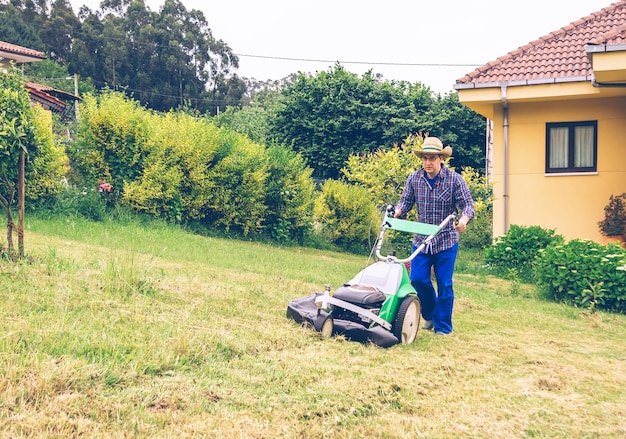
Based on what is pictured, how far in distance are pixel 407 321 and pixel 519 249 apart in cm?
851

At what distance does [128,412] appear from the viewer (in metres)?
3.69

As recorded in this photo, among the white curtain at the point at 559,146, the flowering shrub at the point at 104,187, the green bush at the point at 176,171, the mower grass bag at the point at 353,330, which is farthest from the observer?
the white curtain at the point at 559,146

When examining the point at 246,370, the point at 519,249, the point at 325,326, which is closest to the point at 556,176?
the point at 519,249

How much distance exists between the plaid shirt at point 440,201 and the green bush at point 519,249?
699 centimetres

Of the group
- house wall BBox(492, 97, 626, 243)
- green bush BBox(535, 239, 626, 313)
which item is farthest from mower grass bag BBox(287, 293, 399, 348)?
house wall BBox(492, 97, 626, 243)

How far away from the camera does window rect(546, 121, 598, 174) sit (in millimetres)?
15055

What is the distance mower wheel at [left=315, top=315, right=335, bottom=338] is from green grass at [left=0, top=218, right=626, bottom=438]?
9 cm

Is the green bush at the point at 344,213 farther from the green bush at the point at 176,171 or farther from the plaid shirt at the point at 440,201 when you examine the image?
the plaid shirt at the point at 440,201

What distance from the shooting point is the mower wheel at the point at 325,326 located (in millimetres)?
5828

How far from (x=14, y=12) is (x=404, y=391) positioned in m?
54.6

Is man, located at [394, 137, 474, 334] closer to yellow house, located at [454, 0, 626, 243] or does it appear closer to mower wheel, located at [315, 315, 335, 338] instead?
mower wheel, located at [315, 315, 335, 338]

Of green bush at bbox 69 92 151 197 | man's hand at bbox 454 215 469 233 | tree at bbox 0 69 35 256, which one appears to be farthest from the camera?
green bush at bbox 69 92 151 197

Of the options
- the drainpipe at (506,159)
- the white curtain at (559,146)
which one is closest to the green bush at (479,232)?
the drainpipe at (506,159)

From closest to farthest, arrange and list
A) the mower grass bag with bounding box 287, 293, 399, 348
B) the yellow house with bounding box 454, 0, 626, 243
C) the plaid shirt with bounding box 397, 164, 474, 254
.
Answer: the mower grass bag with bounding box 287, 293, 399, 348, the plaid shirt with bounding box 397, 164, 474, 254, the yellow house with bounding box 454, 0, 626, 243
